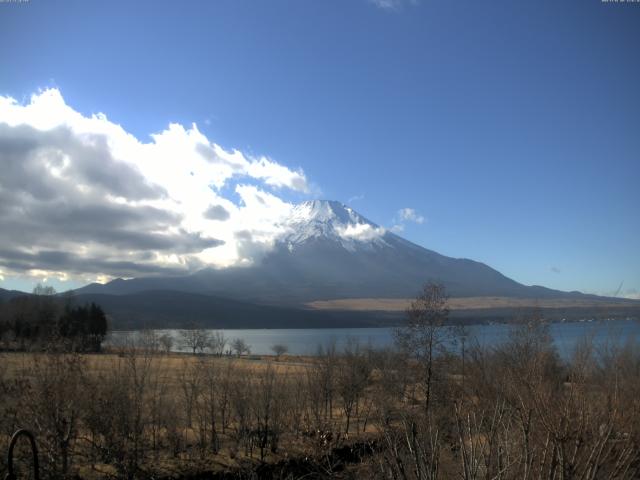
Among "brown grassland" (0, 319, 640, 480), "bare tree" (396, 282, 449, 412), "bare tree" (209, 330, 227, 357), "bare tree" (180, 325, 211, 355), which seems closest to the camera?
"brown grassland" (0, 319, 640, 480)

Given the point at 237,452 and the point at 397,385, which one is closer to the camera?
the point at 237,452

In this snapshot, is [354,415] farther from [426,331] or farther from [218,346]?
[218,346]

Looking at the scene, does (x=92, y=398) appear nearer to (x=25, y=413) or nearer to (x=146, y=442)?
(x=25, y=413)

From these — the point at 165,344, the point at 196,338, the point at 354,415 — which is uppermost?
the point at 165,344

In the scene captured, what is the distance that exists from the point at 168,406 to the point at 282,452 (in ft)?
18.2

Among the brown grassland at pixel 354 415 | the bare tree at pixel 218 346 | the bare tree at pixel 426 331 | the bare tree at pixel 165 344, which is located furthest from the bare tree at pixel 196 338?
the bare tree at pixel 426 331

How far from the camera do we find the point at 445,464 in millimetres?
9352

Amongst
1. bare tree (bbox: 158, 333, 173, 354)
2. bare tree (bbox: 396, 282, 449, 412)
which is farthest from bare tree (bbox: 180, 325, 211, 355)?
bare tree (bbox: 396, 282, 449, 412)

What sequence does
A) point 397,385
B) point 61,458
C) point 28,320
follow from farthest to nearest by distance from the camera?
point 28,320
point 397,385
point 61,458

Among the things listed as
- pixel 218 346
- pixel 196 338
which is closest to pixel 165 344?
pixel 218 346

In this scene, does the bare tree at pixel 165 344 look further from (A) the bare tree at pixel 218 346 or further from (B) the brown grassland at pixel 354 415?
(B) the brown grassland at pixel 354 415

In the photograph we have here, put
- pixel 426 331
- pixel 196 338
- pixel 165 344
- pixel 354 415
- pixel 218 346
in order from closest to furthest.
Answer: pixel 426 331
pixel 354 415
pixel 165 344
pixel 218 346
pixel 196 338

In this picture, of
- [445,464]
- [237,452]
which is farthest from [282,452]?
[445,464]

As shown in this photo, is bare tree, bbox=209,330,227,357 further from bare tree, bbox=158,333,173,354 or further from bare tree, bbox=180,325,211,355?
bare tree, bbox=158,333,173,354
